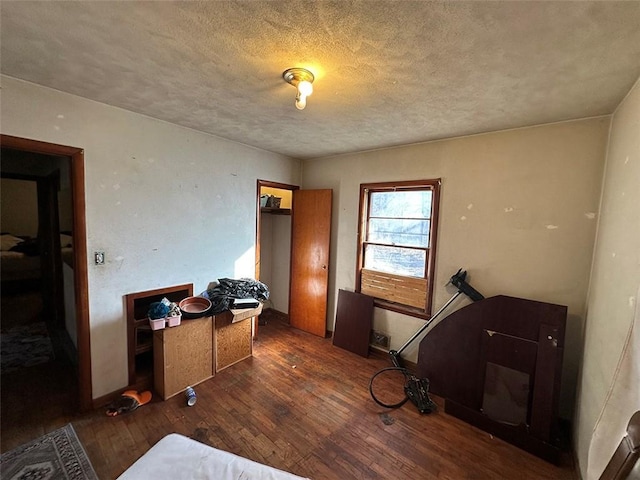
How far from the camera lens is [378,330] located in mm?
3203

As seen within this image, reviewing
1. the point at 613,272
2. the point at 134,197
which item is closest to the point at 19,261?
the point at 134,197

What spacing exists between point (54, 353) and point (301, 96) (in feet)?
12.2

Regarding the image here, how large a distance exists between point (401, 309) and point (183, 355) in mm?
2281

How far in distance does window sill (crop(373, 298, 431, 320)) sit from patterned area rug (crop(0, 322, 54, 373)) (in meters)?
3.59

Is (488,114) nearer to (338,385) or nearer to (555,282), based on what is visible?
(555,282)

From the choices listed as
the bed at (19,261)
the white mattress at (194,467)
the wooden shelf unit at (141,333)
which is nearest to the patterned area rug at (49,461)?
the wooden shelf unit at (141,333)

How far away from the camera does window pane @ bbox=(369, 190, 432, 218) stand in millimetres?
2883

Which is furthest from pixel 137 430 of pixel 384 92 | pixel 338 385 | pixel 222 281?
pixel 384 92

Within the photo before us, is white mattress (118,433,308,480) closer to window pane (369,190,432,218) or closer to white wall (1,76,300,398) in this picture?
white wall (1,76,300,398)

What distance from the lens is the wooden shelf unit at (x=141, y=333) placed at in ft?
7.64

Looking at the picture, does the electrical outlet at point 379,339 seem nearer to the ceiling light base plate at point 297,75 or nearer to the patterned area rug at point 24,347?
the ceiling light base plate at point 297,75

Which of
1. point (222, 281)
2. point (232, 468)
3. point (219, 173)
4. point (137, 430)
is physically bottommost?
point (137, 430)

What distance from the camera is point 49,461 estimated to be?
5.49 ft

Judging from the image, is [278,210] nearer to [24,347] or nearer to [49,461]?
[49,461]
